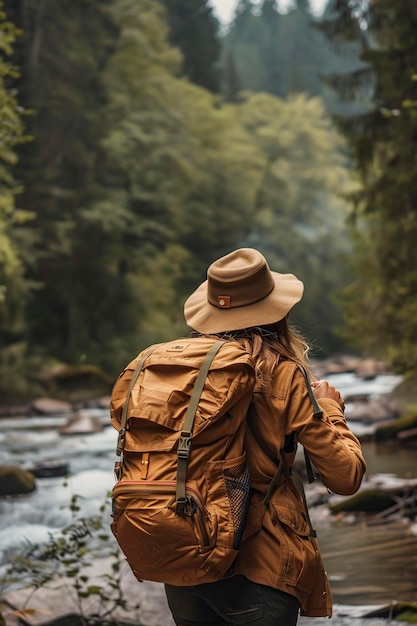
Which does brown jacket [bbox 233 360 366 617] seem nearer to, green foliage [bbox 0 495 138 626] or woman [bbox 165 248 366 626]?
woman [bbox 165 248 366 626]

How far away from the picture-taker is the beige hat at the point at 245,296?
2.67 metres

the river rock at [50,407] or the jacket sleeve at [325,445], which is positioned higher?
the jacket sleeve at [325,445]

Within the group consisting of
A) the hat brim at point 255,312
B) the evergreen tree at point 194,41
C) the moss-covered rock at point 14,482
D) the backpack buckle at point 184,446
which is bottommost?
the moss-covered rock at point 14,482

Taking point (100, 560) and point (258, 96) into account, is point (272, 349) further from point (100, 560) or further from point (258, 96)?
point (258, 96)

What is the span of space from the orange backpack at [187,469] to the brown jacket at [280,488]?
93 millimetres

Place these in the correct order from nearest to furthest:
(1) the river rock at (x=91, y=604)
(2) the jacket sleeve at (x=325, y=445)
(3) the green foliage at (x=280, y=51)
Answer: (2) the jacket sleeve at (x=325, y=445) → (1) the river rock at (x=91, y=604) → (3) the green foliage at (x=280, y=51)

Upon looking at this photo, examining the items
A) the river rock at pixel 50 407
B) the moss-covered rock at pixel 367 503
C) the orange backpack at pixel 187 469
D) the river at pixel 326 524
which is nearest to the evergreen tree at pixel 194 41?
the river rock at pixel 50 407

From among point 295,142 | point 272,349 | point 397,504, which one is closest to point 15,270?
point 397,504

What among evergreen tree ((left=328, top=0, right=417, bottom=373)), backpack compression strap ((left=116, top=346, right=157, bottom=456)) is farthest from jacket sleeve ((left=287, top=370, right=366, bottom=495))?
evergreen tree ((left=328, top=0, right=417, bottom=373))

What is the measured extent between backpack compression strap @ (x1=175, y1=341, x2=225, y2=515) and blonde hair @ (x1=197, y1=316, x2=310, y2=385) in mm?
194

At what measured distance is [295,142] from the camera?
52.0 m

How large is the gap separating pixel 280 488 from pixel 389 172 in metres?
12.1

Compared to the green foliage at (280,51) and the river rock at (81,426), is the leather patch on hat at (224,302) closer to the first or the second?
the river rock at (81,426)

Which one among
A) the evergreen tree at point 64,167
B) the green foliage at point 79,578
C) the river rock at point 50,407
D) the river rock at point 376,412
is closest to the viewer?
the green foliage at point 79,578
